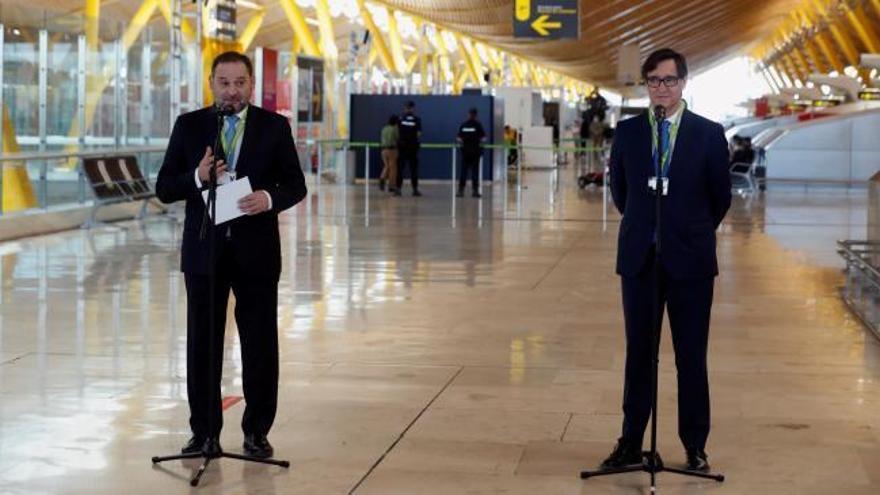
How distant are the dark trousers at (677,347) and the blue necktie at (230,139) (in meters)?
1.65

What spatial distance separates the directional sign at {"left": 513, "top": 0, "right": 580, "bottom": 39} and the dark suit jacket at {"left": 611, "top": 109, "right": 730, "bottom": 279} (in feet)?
80.3

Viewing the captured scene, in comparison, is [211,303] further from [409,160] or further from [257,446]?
[409,160]

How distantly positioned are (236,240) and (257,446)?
0.88 m

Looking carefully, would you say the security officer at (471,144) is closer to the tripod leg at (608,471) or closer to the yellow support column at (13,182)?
the yellow support column at (13,182)

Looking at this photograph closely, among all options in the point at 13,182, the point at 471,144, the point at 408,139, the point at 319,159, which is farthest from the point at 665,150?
the point at 319,159

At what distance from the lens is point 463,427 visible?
24.2ft

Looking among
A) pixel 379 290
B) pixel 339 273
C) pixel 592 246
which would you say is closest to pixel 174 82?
pixel 592 246

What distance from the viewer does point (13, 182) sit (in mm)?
19438

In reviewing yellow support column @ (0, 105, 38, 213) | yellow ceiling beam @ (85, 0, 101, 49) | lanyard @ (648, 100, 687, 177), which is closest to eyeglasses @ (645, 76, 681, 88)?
lanyard @ (648, 100, 687, 177)

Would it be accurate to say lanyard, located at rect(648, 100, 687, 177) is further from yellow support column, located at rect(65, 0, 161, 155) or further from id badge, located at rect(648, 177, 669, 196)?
yellow support column, located at rect(65, 0, 161, 155)

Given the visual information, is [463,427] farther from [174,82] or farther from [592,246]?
[174,82]

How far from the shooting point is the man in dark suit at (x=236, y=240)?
636cm

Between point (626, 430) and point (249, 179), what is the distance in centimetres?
183

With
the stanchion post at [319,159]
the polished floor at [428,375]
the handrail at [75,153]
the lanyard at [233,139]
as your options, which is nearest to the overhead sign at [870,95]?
the stanchion post at [319,159]
